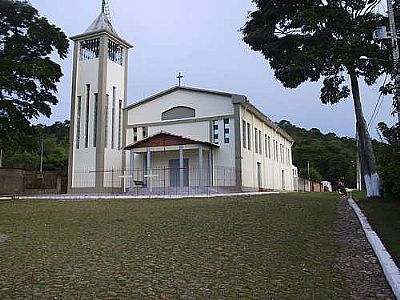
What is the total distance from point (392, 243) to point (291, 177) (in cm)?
3888

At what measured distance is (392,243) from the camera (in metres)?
7.46

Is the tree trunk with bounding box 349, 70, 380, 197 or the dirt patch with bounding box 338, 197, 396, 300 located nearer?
the dirt patch with bounding box 338, 197, 396, 300

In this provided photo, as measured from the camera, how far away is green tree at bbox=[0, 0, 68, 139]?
908 inches

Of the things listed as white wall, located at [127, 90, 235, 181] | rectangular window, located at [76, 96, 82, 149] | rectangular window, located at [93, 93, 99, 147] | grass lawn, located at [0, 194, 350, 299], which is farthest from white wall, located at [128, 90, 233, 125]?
grass lawn, located at [0, 194, 350, 299]

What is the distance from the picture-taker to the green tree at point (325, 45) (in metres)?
16.5

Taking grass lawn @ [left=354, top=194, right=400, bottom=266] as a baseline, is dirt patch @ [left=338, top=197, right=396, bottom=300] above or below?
below

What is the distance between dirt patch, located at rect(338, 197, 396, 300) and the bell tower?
838 inches

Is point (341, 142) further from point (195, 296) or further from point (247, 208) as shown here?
point (195, 296)

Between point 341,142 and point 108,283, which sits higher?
point 341,142

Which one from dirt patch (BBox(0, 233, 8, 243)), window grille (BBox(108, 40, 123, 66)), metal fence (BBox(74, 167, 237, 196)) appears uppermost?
window grille (BBox(108, 40, 123, 66))

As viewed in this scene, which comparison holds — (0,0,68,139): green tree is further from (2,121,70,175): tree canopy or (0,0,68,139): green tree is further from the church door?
(2,121,70,175): tree canopy

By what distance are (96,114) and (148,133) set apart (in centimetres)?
379

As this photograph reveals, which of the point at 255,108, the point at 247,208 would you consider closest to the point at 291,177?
the point at 255,108

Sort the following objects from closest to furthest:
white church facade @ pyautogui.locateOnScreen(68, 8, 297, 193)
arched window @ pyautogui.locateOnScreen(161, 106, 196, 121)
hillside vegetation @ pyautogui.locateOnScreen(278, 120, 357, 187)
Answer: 1. white church facade @ pyautogui.locateOnScreen(68, 8, 297, 193)
2. arched window @ pyautogui.locateOnScreen(161, 106, 196, 121)
3. hillside vegetation @ pyautogui.locateOnScreen(278, 120, 357, 187)
